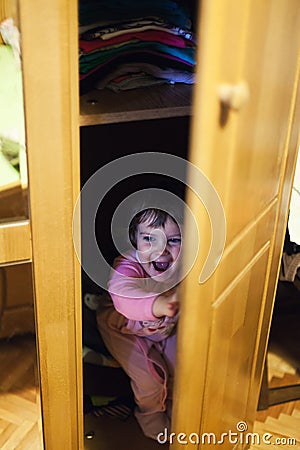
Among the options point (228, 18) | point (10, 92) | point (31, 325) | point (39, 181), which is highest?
point (228, 18)

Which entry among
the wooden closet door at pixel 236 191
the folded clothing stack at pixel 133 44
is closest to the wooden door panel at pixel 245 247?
the wooden closet door at pixel 236 191

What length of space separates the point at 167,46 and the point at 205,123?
0.49 meters

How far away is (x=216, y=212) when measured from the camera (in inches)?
34.4

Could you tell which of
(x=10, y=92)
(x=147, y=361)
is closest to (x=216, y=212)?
(x=10, y=92)

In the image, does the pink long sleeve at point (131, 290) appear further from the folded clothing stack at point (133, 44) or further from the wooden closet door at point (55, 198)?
the folded clothing stack at point (133, 44)

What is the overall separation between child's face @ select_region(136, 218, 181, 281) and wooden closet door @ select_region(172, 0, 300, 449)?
200 millimetres

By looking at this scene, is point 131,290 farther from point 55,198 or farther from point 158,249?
point 55,198

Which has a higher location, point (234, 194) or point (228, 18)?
point (228, 18)

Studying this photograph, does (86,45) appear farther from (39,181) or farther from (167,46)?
(39,181)

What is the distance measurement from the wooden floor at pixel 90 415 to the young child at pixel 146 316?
0.07 m

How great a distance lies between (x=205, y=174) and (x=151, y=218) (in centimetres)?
55

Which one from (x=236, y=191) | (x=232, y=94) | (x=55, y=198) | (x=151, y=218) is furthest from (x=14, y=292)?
(x=232, y=94)

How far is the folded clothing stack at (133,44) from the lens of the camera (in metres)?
1.14

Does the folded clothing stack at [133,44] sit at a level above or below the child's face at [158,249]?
above
